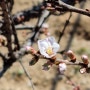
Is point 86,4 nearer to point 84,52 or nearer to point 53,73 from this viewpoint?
point 84,52

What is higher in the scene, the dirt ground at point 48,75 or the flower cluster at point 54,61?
the flower cluster at point 54,61

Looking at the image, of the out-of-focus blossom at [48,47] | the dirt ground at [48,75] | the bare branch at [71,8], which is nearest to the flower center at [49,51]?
the out-of-focus blossom at [48,47]

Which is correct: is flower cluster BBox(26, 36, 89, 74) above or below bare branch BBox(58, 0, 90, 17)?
below

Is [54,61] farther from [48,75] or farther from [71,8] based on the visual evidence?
[48,75]

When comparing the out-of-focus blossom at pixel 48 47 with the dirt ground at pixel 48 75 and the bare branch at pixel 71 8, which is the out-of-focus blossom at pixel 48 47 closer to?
the bare branch at pixel 71 8

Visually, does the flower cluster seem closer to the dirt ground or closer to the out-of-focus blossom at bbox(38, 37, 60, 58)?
the out-of-focus blossom at bbox(38, 37, 60, 58)

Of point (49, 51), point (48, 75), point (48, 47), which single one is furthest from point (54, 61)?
point (48, 75)

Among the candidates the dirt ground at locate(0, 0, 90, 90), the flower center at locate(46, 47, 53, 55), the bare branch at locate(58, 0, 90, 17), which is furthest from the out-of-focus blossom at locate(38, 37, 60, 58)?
the dirt ground at locate(0, 0, 90, 90)

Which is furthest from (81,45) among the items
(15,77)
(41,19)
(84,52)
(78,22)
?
(41,19)
